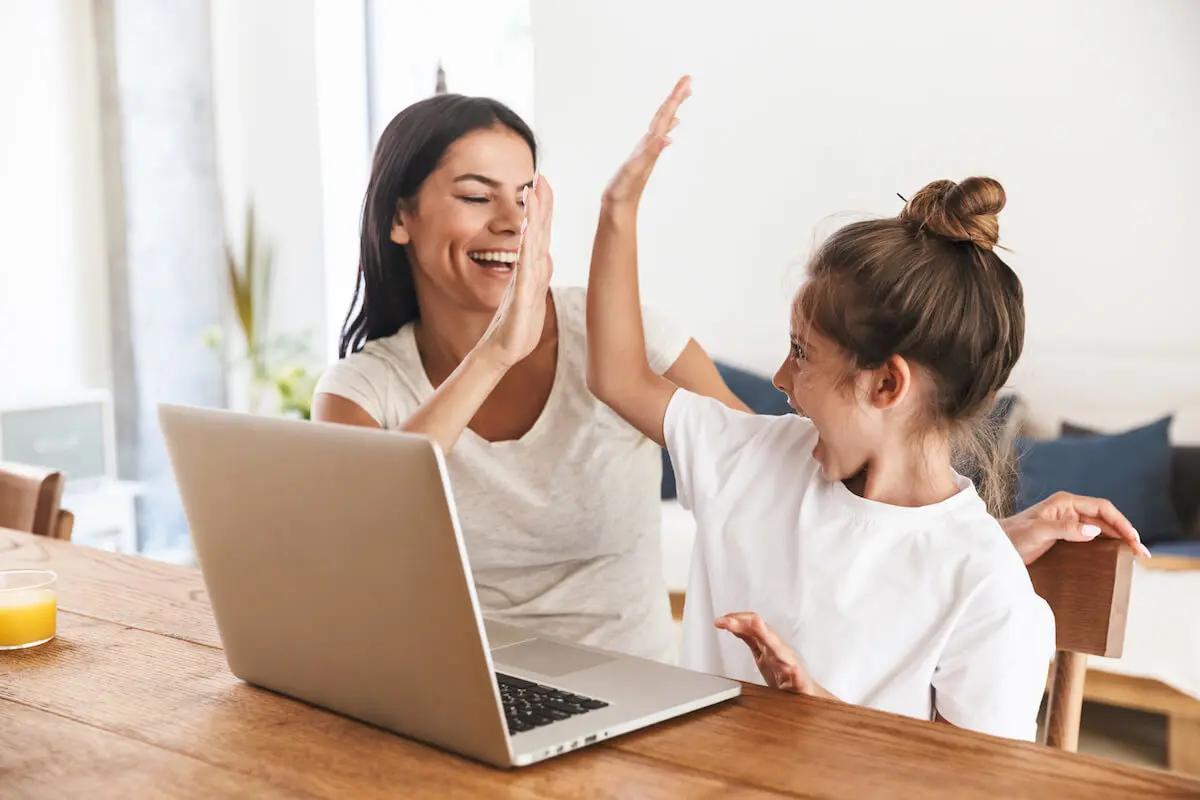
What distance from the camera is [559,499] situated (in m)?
1.63

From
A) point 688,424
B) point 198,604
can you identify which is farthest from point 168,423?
point 688,424

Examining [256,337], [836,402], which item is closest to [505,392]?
[836,402]

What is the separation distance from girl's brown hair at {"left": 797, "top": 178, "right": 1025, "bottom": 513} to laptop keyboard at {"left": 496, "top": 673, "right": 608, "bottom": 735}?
521 mm

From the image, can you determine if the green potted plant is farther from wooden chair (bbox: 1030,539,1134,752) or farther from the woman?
wooden chair (bbox: 1030,539,1134,752)

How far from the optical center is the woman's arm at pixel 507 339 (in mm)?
1416

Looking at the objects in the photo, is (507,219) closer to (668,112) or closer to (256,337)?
(668,112)

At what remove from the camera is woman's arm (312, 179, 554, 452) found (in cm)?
142

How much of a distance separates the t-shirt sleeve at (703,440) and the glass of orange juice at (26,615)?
2.26 feet

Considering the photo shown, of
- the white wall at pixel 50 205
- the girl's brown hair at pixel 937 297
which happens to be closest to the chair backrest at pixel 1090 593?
the girl's brown hair at pixel 937 297

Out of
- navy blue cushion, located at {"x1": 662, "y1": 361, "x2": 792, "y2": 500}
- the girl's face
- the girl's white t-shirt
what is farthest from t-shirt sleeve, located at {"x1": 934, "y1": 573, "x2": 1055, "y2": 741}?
navy blue cushion, located at {"x1": 662, "y1": 361, "x2": 792, "y2": 500}

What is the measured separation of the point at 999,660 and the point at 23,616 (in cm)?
94

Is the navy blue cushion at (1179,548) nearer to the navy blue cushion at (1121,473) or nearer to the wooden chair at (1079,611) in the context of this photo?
the navy blue cushion at (1121,473)

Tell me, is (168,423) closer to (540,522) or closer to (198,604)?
(198,604)

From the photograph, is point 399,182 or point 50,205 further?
point 50,205
